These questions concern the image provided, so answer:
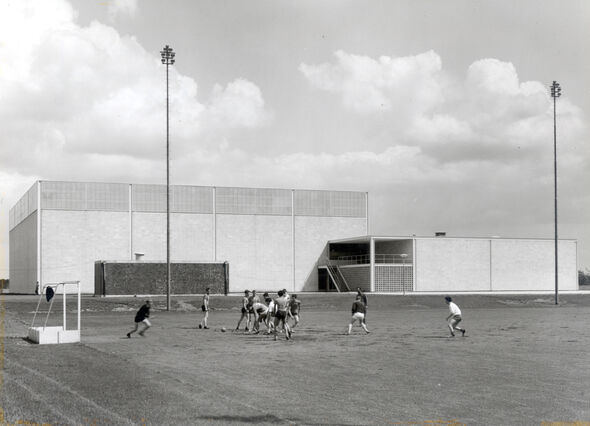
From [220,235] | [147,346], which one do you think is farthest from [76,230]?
[147,346]

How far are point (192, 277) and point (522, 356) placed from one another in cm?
4404

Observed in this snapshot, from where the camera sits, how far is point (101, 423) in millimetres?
9734

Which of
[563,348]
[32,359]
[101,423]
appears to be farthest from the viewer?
[563,348]

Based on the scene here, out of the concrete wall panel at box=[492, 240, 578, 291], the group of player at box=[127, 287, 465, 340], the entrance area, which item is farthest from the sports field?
the concrete wall panel at box=[492, 240, 578, 291]

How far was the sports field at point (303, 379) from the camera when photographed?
1059cm

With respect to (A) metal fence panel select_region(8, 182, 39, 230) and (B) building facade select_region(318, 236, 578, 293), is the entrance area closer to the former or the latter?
(B) building facade select_region(318, 236, 578, 293)

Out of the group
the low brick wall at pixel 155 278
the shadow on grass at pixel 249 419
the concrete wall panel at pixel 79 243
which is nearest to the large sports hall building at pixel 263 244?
the concrete wall panel at pixel 79 243

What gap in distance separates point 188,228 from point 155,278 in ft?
46.9

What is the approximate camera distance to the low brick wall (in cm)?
5747

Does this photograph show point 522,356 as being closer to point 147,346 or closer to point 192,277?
point 147,346

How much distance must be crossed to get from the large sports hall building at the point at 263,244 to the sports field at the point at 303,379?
142 ft

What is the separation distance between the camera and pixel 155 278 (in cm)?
5844

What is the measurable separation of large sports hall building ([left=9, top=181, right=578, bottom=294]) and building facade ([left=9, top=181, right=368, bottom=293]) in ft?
0.34

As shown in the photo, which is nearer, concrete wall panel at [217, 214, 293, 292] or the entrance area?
the entrance area
